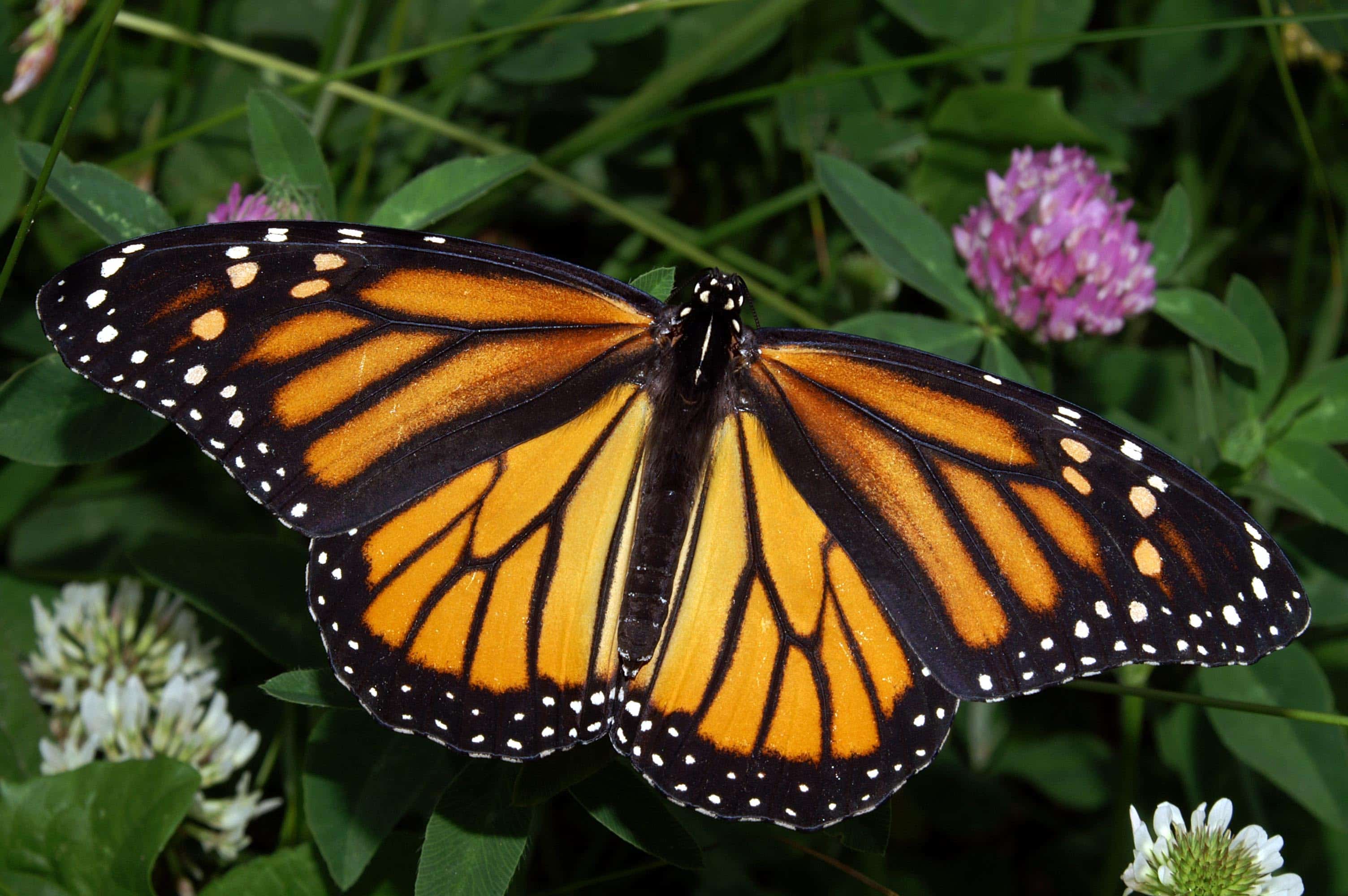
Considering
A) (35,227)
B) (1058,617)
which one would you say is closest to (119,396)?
(35,227)

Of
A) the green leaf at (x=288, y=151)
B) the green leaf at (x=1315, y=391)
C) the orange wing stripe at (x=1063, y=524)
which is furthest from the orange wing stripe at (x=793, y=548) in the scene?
the green leaf at (x=1315, y=391)

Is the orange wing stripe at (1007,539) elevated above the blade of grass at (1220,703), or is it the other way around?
the blade of grass at (1220,703)

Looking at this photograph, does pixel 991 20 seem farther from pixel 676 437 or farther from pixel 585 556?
pixel 585 556

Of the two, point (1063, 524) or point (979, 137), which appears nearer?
point (1063, 524)

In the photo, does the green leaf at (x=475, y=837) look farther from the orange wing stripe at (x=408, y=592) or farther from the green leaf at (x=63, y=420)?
the green leaf at (x=63, y=420)

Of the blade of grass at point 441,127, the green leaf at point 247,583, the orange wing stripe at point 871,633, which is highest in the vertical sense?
the blade of grass at point 441,127

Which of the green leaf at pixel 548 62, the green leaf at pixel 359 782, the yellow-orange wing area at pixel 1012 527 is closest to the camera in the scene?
the yellow-orange wing area at pixel 1012 527

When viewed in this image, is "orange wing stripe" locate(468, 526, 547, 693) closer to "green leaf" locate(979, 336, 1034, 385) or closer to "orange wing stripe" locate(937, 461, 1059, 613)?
"orange wing stripe" locate(937, 461, 1059, 613)

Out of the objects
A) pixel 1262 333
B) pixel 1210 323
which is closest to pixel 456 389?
pixel 1210 323
